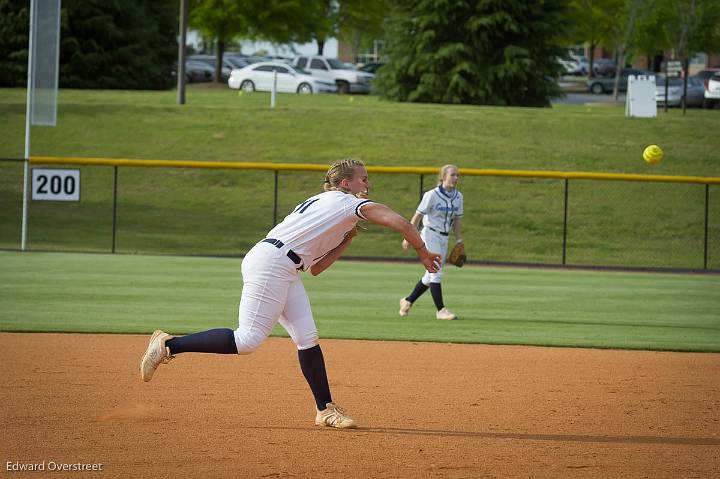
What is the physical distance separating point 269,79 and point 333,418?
3895 centimetres

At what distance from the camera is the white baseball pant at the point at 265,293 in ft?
22.2

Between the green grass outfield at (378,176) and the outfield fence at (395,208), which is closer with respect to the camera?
the outfield fence at (395,208)

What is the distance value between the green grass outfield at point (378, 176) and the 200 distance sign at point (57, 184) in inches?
101

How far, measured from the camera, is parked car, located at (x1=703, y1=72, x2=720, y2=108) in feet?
133

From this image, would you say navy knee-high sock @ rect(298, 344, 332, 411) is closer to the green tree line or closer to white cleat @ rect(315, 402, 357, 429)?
white cleat @ rect(315, 402, 357, 429)

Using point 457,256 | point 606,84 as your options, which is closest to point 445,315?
point 457,256

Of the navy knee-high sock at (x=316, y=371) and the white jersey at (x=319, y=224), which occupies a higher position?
the white jersey at (x=319, y=224)

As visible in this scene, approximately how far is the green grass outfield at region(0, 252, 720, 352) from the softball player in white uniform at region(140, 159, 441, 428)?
4491mm

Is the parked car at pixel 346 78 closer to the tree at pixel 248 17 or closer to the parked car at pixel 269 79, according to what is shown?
the tree at pixel 248 17

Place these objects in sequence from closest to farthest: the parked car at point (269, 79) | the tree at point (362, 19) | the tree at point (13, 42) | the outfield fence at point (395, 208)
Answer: the outfield fence at point (395, 208)
the tree at point (13, 42)
the parked car at point (269, 79)
the tree at point (362, 19)

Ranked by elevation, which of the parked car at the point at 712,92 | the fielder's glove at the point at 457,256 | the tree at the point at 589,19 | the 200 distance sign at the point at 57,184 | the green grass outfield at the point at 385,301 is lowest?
the green grass outfield at the point at 385,301

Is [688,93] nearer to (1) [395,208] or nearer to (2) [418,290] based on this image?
(1) [395,208]

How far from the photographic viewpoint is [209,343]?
685cm

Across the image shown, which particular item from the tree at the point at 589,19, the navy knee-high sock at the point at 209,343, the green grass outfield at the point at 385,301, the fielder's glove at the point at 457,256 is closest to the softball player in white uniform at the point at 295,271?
the navy knee-high sock at the point at 209,343
